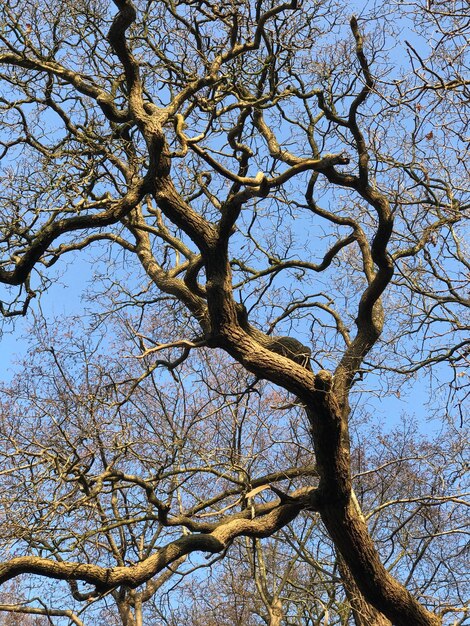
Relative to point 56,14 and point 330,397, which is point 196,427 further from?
point 56,14

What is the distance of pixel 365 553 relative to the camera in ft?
20.4

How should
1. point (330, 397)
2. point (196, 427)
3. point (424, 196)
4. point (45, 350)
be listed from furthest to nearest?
point (196, 427) → point (45, 350) → point (424, 196) → point (330, 397)

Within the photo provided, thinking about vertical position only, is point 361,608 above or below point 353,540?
below

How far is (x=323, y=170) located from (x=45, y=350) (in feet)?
11.8

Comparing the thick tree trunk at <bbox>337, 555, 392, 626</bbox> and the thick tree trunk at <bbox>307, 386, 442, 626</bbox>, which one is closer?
the thick tree trunk at <bbox>307, 386, 442, 626</bbox>

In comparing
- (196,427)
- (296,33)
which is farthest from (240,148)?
(196,427)

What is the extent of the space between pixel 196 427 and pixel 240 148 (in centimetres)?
370

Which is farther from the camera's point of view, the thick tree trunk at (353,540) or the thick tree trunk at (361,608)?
the thick tree trunk at (361,608)

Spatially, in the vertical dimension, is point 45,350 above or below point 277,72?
below

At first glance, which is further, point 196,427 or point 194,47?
point 196,427

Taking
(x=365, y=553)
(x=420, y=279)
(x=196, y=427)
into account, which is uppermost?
(x=196, y=427)

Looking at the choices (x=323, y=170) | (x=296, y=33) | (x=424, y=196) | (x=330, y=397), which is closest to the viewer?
(x=330, y=397)

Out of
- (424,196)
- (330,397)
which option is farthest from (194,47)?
(330,397)

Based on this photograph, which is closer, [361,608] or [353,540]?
[353,540]
